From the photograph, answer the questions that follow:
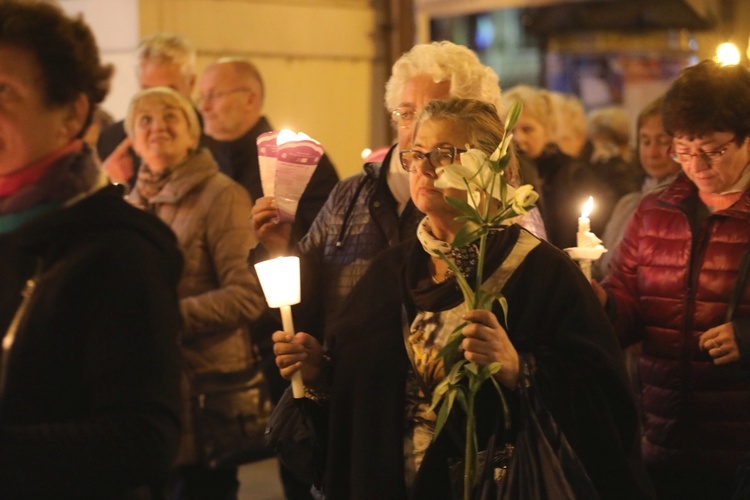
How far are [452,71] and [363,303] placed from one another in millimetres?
1140

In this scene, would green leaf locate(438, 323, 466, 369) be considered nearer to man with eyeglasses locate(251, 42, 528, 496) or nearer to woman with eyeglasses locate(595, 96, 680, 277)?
man with eyeglasses locate(251, 42, 528, 496)

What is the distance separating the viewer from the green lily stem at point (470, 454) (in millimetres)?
3301

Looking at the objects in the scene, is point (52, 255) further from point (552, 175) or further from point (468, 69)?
point (552, 175)

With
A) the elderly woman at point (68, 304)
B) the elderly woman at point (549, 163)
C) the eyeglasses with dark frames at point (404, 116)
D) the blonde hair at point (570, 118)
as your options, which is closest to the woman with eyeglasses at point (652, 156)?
the elderly woman at point (549, 163)

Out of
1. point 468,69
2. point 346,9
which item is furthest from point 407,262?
point 346,9

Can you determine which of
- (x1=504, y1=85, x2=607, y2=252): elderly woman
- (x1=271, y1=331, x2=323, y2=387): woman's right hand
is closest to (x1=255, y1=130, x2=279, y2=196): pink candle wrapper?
(x1=271, y1=331, x2=323, y2=387): woman's right hand

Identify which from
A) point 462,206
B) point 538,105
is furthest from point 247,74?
point 462,206

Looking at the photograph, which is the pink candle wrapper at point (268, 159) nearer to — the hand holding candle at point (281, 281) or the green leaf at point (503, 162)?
the hand holding candle at point (281, 281)

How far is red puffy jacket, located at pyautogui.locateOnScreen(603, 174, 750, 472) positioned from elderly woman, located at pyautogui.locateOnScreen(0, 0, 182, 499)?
2291 millimetres

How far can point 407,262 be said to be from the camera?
368 cm

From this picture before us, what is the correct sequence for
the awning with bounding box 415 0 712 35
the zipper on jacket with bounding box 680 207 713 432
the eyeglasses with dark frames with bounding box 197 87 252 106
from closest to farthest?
1. the zipper on jacket with bounding box 680 207 713 432
2. the eyeglasses with dark frames with bounding box 197 87 252 106
3. the awning with bounding box 415 0 712 35

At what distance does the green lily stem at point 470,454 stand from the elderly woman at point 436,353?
8 cm

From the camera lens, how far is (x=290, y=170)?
13.8 ft

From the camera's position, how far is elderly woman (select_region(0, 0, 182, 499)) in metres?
2.54
